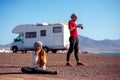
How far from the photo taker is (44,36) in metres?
31.2

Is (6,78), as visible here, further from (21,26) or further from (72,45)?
(21,26)

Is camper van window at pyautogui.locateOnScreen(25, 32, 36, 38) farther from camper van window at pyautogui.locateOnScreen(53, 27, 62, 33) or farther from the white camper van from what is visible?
camper van window at pyautogui.locateOnScreen(53, 27, 62, 33)

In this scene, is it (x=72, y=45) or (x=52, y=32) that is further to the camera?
(x=52, y=32)

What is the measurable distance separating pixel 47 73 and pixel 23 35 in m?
22.4

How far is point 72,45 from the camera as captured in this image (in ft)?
42.8

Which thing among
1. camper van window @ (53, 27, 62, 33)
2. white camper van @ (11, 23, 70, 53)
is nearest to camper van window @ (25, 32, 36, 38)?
white camper van @ (11, 23, 70, 53)

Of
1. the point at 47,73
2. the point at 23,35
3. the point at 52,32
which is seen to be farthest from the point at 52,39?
the point at 47,73

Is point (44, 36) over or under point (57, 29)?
under

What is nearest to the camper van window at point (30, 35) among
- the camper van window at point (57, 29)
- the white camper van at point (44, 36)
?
the white camper van at point (44, 36)

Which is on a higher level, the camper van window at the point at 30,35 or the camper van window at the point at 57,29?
the camper van window at the point at 57,29

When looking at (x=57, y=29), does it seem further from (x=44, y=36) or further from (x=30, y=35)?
(x=30, y=35)

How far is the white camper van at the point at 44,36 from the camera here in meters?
30.2

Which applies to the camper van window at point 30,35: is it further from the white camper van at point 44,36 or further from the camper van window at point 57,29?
the camper van window at point 57,29

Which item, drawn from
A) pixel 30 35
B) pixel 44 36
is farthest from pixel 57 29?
pixel 30 35
